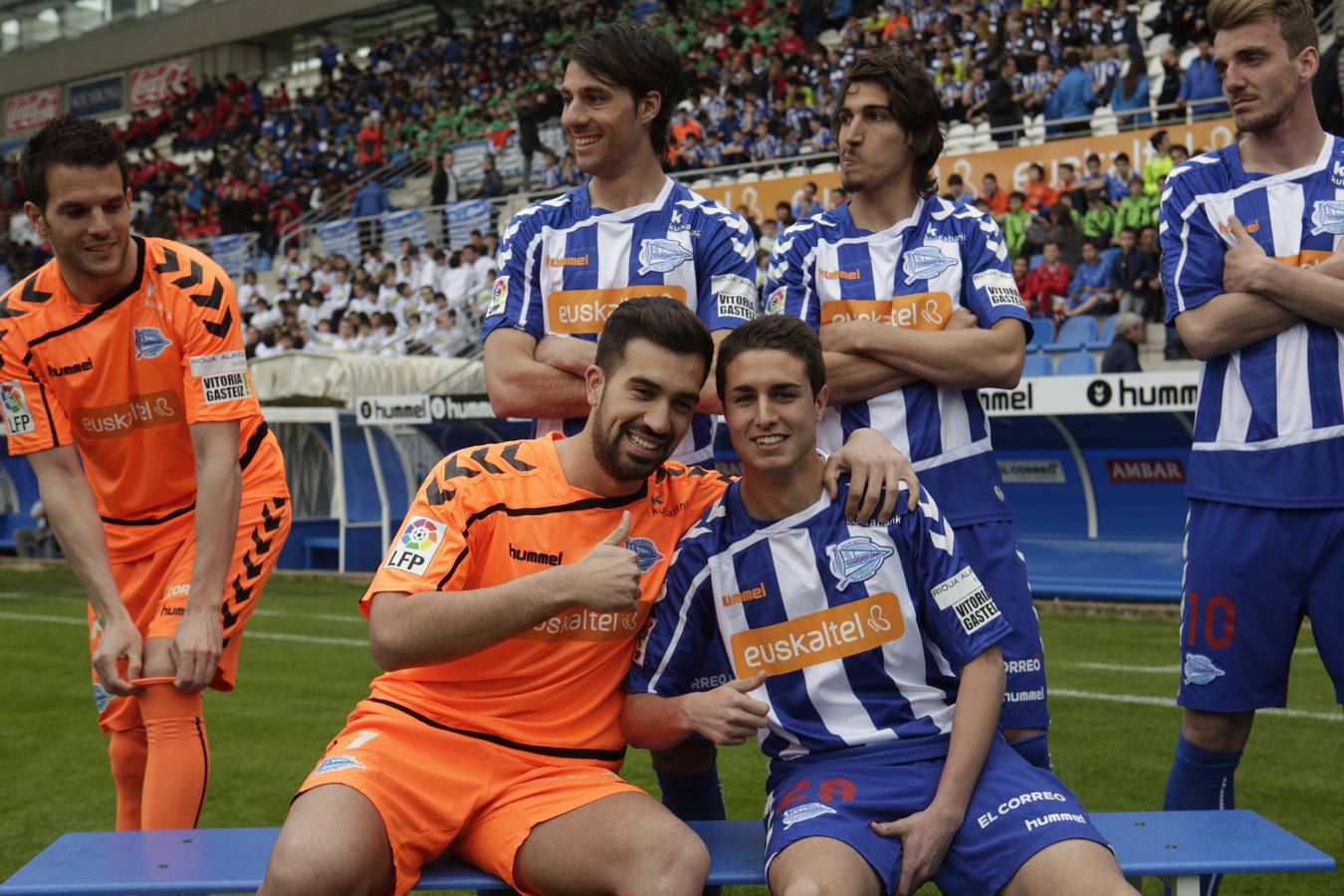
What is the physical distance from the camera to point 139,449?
3.76 m

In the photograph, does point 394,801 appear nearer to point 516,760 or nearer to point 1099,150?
point 516,760

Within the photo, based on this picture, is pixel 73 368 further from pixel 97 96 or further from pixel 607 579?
pixel 97 96

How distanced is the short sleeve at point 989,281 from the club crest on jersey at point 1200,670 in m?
0.92

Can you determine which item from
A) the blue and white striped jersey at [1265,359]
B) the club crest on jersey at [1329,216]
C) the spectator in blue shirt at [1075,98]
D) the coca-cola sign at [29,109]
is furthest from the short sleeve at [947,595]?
the coca-cola sign at [29,109]

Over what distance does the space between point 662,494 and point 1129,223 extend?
10964 millimetres

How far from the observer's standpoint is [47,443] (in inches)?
143

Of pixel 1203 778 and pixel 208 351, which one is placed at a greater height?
pixel 208 351

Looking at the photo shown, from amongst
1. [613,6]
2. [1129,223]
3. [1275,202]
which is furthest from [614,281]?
[613,6]

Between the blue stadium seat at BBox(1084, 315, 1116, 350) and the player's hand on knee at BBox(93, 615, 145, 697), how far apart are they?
416 inches

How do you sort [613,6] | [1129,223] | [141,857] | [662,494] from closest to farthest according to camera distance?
[141,857] < [662,494] < [1129,223] < [613,6]

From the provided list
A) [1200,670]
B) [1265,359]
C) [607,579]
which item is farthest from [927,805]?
[1265,359]

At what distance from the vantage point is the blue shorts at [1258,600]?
333 centimetres

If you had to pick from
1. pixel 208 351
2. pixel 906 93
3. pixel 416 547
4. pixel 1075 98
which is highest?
pixel 1075 98

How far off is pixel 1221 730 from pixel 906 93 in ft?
5.83
